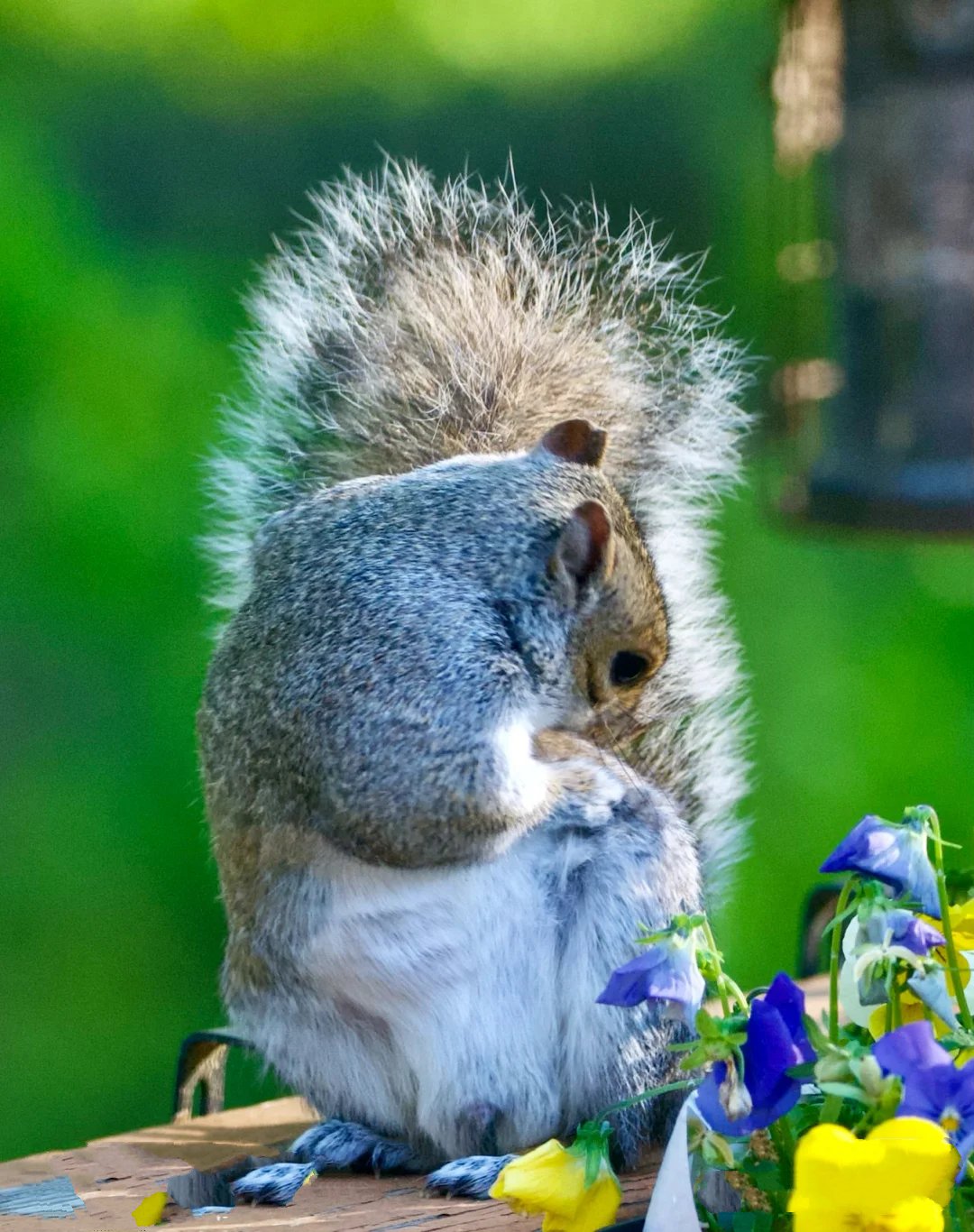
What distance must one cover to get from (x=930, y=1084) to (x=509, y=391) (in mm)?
599


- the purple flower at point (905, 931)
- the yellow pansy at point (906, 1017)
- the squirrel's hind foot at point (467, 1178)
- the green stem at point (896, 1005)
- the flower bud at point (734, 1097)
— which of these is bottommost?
the squirrel's hind foot at point (467, 1178)

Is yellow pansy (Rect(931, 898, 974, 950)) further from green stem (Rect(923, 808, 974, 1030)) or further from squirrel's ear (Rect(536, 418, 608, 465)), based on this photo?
squirrel's ear (Rect(536, 418, 608, 465))

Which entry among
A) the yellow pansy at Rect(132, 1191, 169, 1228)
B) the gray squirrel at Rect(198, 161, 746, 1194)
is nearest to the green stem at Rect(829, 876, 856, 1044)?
the gray squirrel at Rect(198, 161, 746, 1194)

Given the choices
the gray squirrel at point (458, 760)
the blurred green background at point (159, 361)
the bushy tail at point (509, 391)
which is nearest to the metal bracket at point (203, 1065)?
the gray squirrel at point (458, 760)

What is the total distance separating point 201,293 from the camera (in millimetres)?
1841

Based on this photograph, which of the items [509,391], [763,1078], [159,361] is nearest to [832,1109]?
[763,1078]

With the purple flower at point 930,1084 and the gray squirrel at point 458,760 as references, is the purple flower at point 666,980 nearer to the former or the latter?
the purple flower at point 930,1084

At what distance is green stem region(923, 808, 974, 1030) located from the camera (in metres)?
0.66

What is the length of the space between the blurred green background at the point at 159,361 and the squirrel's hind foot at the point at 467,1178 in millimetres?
814

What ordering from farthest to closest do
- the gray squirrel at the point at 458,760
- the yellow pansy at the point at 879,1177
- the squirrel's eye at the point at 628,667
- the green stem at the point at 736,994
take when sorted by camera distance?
the squirrel's eye at the point at 628,667, the gray squirrel at the point at 458,760, the green stem at the point at 736,994, the yellow pansy at the point at 879,1177

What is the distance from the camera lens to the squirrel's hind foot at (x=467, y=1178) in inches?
33.7

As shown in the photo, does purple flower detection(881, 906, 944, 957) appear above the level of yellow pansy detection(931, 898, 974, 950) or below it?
above

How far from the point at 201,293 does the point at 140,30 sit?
338mm

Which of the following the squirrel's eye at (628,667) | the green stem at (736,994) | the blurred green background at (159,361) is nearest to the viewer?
the green stem at (736,994)
